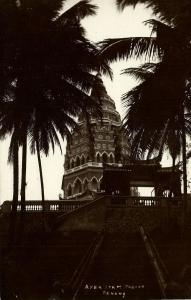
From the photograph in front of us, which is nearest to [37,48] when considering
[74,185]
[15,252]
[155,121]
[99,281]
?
[155,121]

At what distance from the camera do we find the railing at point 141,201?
27139 millimetres

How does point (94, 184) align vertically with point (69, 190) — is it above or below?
above

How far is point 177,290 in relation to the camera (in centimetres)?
1025

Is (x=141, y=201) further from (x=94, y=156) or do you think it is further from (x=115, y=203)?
(x=94, y=156)

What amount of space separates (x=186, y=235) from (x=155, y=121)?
766 cm

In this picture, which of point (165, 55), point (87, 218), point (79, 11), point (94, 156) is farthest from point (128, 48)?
point (94, 156)

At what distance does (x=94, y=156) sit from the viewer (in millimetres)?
47125

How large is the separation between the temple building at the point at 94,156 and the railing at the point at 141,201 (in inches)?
690

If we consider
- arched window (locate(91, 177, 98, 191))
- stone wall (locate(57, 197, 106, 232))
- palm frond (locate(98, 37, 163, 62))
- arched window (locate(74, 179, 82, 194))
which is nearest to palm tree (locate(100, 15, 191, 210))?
palm frond (locate(98, 37, 163, 62))

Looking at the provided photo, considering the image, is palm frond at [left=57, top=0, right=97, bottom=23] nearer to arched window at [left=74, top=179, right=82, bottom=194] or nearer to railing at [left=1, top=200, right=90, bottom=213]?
railing at [left=1, top=200, right=90, bottom=213]

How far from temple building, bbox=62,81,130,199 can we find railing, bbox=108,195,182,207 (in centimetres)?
1753

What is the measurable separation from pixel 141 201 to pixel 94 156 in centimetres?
1998

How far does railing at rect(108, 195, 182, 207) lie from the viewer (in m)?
27.1

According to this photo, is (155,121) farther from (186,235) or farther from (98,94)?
(186,235)
